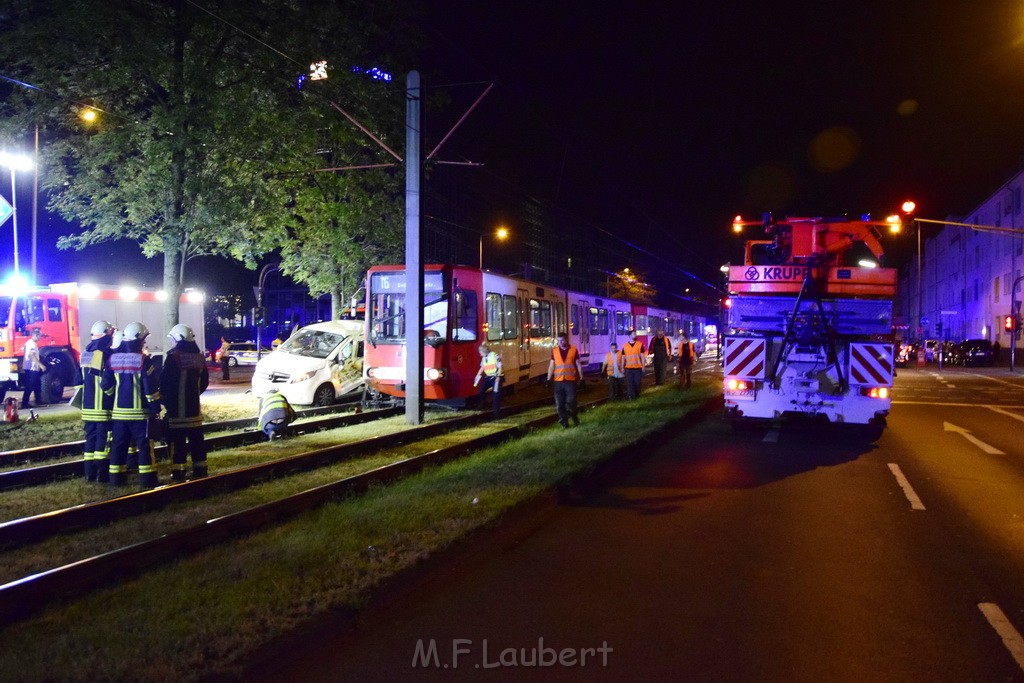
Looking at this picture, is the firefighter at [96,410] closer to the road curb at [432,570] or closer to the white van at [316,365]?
the road curb at [432,570]

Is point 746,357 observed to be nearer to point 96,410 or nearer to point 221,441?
point 221,441

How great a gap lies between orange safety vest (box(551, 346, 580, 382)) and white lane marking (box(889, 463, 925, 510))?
561cm

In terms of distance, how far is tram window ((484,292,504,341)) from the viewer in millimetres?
20000

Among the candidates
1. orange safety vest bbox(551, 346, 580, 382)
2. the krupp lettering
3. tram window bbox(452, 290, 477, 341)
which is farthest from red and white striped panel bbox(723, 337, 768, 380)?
the krupp lettering

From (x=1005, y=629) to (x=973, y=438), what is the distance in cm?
1121

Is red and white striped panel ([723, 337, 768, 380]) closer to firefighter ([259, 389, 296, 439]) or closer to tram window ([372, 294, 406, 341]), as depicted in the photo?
tram window ([372, 294, 406, 341])

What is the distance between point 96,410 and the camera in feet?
33.0

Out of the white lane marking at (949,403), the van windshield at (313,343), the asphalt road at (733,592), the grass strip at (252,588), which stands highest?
the van windshield at (313,343)

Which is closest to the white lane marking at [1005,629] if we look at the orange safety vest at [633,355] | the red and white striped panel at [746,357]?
the red and white striped panel at [746,357]

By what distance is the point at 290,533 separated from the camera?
24.7 ft

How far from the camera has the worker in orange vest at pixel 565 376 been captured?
15547 millimetres

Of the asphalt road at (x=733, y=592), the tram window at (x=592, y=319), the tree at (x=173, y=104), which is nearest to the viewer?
the asphalt road at (x=733, y=592)

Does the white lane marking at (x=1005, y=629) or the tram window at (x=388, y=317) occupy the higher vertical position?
the tram window at (x=388, y=317)

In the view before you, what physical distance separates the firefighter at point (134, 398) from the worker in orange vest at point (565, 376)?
7.54 metres
